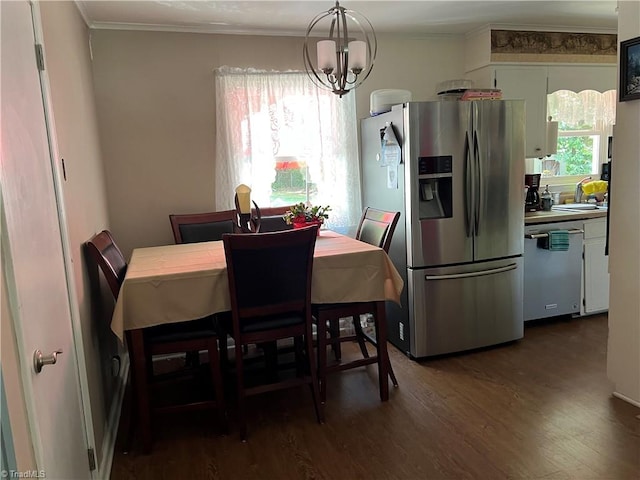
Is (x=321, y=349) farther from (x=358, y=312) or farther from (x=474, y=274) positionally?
(x=474, y=274)

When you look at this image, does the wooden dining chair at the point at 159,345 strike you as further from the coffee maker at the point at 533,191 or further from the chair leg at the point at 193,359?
the coffee maker at the point at 533,191

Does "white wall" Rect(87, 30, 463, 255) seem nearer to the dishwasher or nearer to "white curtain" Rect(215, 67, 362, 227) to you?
"white curtain" Rect(215, 67, 362, 227)

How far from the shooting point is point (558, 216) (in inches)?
149

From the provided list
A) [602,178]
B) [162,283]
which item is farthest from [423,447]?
[602,178]

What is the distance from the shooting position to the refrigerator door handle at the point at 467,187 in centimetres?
321

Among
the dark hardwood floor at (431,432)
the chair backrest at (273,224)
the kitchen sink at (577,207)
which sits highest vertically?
the chair backrest at (273,224)

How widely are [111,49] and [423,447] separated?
3.22m

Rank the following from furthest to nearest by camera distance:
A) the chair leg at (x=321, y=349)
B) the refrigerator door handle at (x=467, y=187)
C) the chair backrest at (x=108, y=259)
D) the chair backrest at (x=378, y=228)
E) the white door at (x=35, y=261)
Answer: the refrigerator door handle at (x=467, y=187) < the chair backrest at (x=378, y=228) < the chair leg at (x=321, y=349) < the chair backrest at (x=108, y=259) < the white door at (x=35, y=261)

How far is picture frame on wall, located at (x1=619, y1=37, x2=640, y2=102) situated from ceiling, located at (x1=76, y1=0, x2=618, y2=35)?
1104 millimetres

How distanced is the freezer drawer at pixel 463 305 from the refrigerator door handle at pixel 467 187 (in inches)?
11.6

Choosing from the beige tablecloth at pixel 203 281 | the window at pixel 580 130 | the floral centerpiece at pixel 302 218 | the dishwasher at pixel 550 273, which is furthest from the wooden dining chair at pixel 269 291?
the window at pixel 580 130

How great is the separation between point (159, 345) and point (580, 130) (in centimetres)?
424

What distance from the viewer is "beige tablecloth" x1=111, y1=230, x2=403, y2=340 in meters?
2.30

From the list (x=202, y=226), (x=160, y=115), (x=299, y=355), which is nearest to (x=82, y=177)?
(x=202, y=226)
